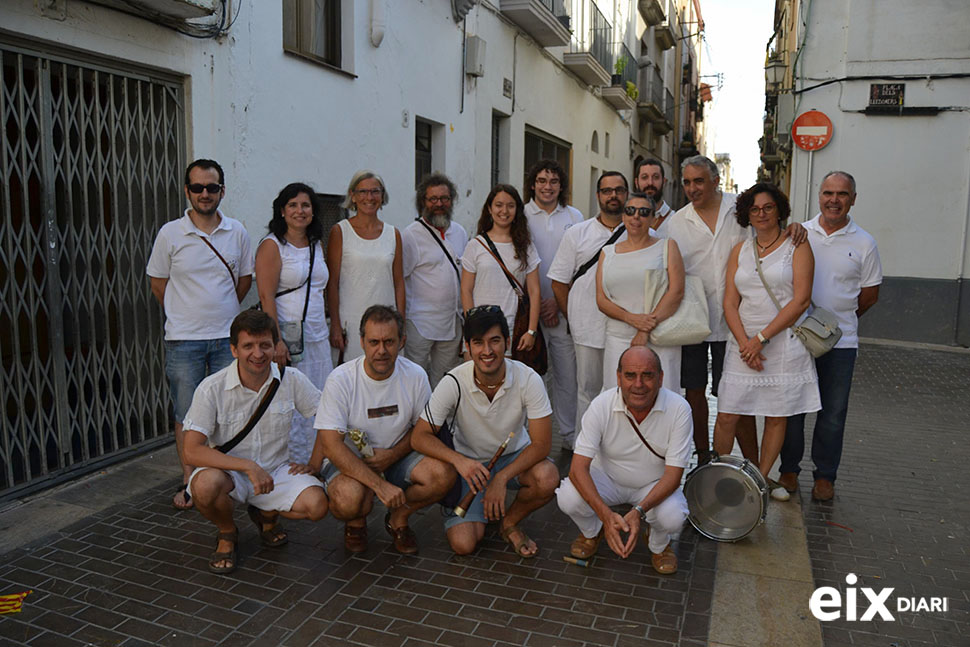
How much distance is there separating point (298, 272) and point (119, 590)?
1.98 metres

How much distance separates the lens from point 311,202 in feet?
16.2

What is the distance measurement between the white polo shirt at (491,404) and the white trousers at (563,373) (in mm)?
1480

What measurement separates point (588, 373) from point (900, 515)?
1984 mm

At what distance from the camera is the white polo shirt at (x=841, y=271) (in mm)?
4730

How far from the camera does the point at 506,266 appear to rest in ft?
17.2

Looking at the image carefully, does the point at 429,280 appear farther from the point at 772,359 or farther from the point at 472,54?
the point at 472,54

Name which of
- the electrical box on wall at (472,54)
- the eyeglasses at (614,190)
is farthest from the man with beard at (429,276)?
the electrical box on wall at (472,54)

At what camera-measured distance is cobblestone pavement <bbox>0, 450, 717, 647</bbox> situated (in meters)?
3.30

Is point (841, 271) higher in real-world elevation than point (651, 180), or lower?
lower

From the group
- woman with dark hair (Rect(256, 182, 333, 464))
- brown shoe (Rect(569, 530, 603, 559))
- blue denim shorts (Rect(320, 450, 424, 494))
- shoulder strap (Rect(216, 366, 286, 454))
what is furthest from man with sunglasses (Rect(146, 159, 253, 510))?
brown shoe (Rect(569, 530, 603, 559))

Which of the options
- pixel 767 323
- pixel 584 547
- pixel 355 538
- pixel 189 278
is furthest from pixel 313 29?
pixel 584 547

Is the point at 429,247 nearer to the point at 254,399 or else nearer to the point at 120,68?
the point at 254,399

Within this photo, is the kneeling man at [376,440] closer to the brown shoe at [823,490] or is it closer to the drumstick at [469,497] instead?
the drumstick at [469,497]

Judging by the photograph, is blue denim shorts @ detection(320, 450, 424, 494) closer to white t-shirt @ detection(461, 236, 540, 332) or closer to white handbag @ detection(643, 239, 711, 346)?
white t-shirt @ detection(461, 236, 540, 332)
